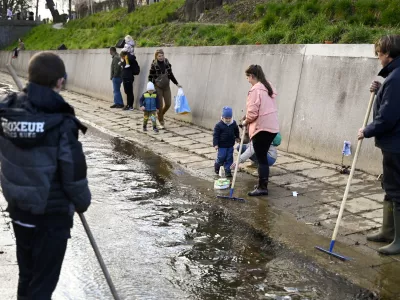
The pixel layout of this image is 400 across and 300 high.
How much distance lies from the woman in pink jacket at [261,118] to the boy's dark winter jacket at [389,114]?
204 centimetres


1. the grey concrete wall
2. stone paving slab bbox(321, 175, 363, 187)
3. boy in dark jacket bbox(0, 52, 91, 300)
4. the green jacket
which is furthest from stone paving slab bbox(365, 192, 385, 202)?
the grey concrete wall

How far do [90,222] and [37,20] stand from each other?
48.7 meters

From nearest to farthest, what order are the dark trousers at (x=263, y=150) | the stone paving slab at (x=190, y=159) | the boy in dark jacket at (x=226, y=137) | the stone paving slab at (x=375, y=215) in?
1. the stone paving slab at (x=375, y=215)
2. the dark trousers at (x=263, y=150)
3. the boy in dark jacket at (x=226, y=137)
4. the stone paving slab at (x=190, y=159)

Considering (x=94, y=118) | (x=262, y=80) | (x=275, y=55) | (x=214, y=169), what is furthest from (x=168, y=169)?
(x=94, y=118)

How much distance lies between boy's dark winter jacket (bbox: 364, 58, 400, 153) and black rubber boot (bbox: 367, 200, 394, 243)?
677 millimetres

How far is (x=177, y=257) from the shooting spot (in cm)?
519

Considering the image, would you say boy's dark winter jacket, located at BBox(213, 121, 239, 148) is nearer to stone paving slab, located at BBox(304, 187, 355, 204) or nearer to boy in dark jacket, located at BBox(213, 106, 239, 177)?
boy in dark jacket, located at BBox(213, 106, 239, 177)

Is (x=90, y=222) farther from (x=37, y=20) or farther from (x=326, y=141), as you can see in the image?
(x=37, y=20)

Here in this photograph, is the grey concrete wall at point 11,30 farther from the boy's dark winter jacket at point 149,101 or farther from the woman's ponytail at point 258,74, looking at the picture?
the woman's ponytail at point 258,74

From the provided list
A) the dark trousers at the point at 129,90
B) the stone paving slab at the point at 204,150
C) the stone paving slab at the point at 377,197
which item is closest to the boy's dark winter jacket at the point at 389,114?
the stone paving slab at the point at 377,197

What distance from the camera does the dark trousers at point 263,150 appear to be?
23.5 feet

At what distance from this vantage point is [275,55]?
10078 mm

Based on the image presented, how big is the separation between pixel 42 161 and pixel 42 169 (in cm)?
5

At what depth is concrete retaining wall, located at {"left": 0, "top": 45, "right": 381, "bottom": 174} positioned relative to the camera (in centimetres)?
817
